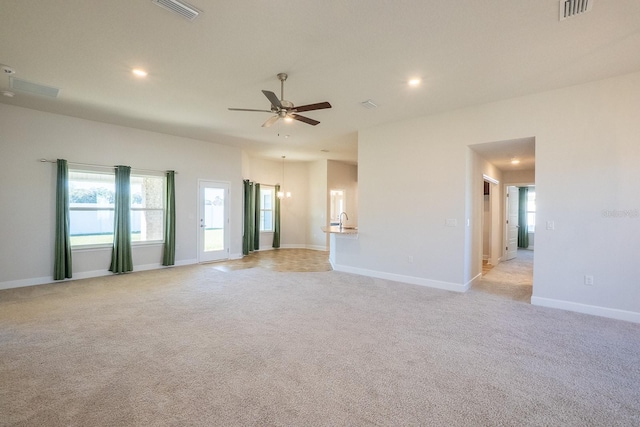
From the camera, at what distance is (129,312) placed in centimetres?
381

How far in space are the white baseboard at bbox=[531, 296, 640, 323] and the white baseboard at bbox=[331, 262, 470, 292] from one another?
1.05 meters

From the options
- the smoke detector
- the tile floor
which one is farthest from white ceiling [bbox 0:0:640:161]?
the tile floor

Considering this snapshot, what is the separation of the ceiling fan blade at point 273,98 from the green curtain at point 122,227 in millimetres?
4309

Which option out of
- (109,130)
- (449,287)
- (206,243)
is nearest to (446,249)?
(449,287)

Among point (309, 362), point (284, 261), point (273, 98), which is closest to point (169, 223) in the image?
point (284, 261)

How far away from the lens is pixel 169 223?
22.0 ft

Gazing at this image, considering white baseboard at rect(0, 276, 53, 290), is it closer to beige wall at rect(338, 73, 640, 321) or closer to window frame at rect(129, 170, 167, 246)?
window frame at rect(129, 170, 167, 246)

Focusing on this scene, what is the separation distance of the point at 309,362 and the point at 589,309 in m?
3.92

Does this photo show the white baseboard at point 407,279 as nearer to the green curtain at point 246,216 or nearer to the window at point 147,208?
the green curtain at point 246,216

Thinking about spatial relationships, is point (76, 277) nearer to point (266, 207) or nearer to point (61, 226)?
point (61, 226)

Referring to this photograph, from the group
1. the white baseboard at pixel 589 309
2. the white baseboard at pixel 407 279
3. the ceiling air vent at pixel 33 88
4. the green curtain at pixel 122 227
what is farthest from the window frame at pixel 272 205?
the white baseboard at pixel 589 309

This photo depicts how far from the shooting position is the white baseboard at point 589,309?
364 centimetres

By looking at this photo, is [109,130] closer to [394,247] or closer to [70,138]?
[70,138]

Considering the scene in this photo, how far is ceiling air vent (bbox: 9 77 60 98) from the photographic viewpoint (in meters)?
4.01
